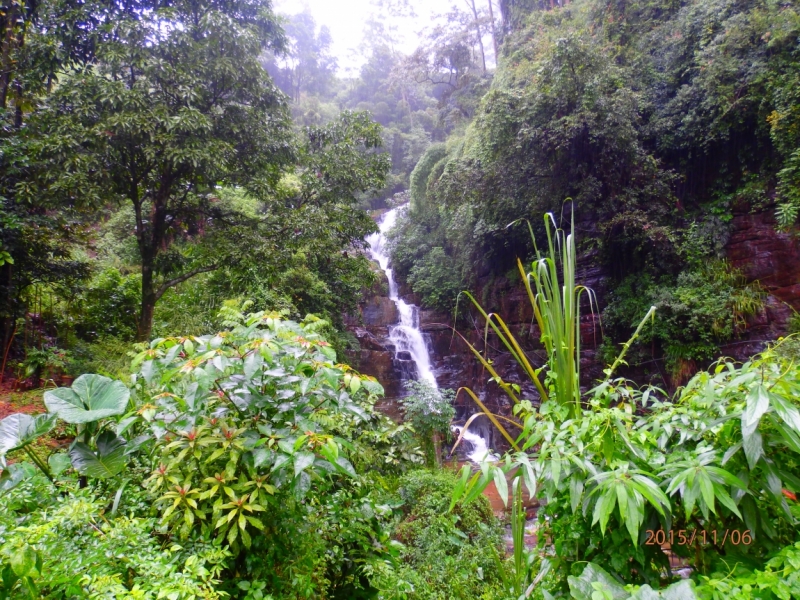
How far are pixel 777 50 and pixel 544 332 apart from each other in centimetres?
769

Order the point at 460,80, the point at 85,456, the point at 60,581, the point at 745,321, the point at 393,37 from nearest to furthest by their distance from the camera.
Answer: the point at 60,581 < the point at 85,456 < the point at 745,321 < the point at 460,80 < the point at 393,37

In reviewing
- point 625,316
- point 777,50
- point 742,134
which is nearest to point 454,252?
point 625,316

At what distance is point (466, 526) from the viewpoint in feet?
11.3

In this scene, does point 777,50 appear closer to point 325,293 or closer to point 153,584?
point 325,293

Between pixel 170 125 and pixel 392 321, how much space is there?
8.05 m

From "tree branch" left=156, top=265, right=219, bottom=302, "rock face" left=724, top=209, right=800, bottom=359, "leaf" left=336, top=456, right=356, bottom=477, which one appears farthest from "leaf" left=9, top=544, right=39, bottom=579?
"rock face" left=724, top=209, right=800, bottom=359

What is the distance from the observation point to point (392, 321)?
1164cm

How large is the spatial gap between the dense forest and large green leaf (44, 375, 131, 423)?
12mm

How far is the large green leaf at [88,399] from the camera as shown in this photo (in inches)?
52.5

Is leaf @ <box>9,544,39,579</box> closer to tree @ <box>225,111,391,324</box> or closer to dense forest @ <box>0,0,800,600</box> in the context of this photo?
dense forest @ <box>0,0,800,600</box>

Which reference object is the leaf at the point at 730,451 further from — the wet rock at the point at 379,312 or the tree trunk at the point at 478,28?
the tree trunk at the point at 478,28

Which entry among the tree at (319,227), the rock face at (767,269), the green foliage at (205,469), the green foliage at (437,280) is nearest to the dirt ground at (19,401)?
the tree at (319,227)

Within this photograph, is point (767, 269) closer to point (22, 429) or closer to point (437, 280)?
point (437, 280)

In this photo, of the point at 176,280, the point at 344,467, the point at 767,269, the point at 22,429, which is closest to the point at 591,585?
the point at 344,467
